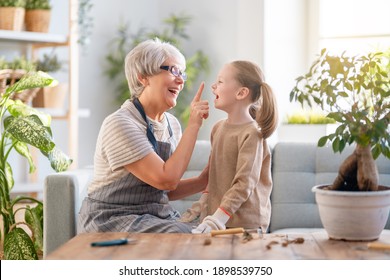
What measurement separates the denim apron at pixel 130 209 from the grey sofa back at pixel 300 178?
830 mm

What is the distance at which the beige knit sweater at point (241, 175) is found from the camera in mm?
2264

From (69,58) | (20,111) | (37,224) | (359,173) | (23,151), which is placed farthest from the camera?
(69,58)

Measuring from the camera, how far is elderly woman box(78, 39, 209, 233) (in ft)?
7.80

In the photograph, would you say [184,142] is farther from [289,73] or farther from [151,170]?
[289,73]

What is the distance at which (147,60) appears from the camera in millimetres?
2621

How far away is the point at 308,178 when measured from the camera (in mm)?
3320

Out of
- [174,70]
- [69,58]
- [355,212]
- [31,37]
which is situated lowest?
[355,212]

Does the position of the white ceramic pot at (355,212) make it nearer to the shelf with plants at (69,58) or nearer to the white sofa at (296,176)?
the white sofa at (296,176)

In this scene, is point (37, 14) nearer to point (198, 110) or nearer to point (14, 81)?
point (14, 81)

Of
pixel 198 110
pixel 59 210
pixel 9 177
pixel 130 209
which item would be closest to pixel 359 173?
pixel 198 110

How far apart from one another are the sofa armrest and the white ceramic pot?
1.25 meters

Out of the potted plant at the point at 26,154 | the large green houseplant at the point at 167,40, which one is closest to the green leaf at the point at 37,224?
the potted plant at the point at 26,154

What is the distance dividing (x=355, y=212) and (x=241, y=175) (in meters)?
0.54

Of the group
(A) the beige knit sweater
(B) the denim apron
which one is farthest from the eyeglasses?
(A) the beige knit sweater
